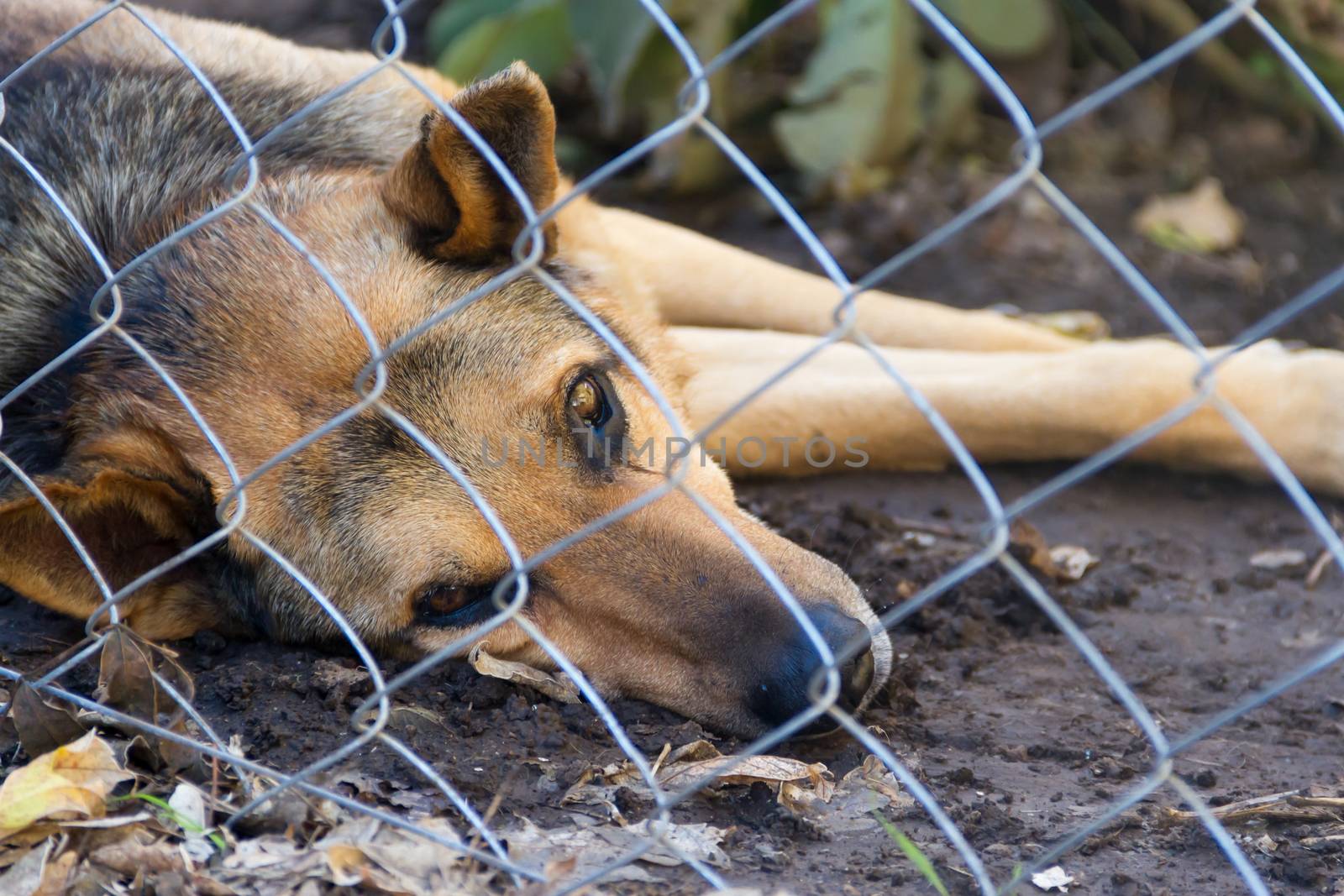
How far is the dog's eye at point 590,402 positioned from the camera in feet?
9.37

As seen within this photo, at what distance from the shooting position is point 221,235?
290cm

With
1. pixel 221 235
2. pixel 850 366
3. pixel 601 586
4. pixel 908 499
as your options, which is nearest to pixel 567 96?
pixel 850 366

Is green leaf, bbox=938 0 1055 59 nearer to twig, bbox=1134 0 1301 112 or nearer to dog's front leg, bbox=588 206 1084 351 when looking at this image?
twig, bbox=1134 0 1301 112

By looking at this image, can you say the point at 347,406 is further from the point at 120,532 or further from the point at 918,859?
the point at 918,859

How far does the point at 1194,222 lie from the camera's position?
5.71 metres

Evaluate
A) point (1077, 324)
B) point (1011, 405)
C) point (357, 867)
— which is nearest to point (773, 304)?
point (1011, 405)

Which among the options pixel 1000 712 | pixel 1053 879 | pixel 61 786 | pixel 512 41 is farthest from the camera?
pixel 512 41

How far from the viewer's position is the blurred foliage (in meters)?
5.51

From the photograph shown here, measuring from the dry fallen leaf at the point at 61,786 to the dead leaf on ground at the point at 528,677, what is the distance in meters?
0.75

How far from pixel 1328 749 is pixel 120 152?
3.17 m

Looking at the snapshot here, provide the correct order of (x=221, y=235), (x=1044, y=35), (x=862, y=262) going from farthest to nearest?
(x=1044, y=35) < (x=862, y=262) < (x=221, y=235)

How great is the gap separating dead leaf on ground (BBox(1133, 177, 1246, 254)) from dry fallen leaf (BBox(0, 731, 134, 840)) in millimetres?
4834

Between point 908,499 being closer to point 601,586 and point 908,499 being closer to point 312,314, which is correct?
point 601,586

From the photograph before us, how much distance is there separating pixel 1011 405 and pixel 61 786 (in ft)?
9.08
